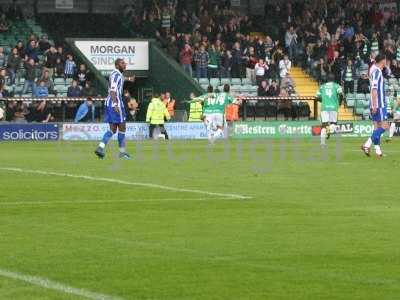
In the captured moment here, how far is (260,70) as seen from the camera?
52.6 m

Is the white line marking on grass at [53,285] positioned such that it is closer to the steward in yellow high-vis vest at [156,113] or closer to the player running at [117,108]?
the player running at [117,108]

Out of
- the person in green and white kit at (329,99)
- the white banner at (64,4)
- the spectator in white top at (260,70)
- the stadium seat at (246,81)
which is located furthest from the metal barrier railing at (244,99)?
the white banner at (64,4)

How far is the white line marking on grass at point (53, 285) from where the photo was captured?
9.77 meters

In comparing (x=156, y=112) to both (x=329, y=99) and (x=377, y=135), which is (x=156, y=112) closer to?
(x=329, y=99)

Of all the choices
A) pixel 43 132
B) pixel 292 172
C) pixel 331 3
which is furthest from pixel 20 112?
pixel 292 172

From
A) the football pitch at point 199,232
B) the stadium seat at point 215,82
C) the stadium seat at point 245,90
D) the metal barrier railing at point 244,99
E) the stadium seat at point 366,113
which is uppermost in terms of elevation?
the stadium seat at point 215,82

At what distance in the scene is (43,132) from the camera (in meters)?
45.9

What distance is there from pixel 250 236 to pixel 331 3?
47.4m

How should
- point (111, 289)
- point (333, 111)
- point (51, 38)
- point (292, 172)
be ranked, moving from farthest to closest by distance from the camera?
point (51, 38)
point (333, 111)
point (292, 172)
point (111, 289)

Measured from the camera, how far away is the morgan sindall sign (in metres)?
52.7

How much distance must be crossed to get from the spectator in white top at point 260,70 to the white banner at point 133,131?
16.0ft

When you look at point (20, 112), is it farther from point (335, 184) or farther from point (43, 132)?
point (335, 184)

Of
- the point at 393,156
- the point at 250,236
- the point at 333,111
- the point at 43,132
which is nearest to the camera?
the point at 250,236

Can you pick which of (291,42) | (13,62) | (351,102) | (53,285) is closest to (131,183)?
(53,285)
